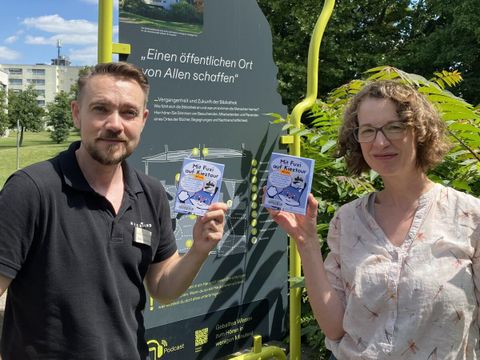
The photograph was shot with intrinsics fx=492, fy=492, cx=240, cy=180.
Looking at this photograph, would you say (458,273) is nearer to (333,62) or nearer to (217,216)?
(217,216)

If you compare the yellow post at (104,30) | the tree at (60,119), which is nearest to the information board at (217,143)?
the yellow post at (104,30)

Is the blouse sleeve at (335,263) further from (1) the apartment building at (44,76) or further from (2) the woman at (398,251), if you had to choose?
(1) the apartment building at (44,76)

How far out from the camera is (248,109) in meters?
3.30

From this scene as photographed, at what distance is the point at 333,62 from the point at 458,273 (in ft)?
51.1

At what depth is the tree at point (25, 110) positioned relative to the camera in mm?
37219

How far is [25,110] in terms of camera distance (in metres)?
38.1

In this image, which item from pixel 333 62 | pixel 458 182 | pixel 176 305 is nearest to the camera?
pixel 458 182

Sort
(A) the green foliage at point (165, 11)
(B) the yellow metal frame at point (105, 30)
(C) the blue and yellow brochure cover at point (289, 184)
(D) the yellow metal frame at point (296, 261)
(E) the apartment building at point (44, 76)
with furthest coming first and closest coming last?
(E) the apartment building at point (44, 76), (D) the yellow metal frame at point (296, 261), (A) the green foliage at point (165, 11), (B) the yellow metal frame at point (105, 30), (C) the blue and yellow brochure cover at point (289, 184)

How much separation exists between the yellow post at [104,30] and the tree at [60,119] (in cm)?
4081

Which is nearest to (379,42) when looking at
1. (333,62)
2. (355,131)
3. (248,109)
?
(333,62)

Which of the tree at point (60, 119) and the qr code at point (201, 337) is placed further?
the tree at point (60, 119)

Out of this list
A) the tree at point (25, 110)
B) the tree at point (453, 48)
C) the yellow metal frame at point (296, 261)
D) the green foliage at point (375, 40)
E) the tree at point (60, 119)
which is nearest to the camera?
the yellow metal frame at point (296, 261)

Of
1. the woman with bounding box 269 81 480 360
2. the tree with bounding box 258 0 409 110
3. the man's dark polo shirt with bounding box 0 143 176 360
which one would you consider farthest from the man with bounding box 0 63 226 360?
the tree with bounding box 258 0 409 110

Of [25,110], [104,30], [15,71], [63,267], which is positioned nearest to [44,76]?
[15,71]
